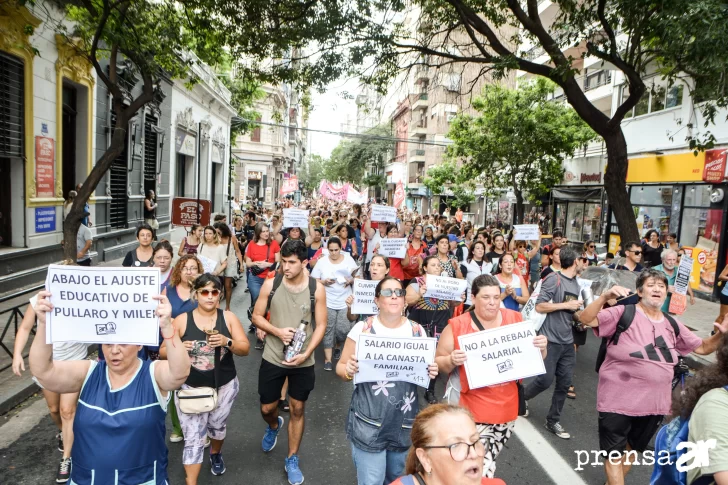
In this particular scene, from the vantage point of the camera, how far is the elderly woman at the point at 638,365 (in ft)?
12.5

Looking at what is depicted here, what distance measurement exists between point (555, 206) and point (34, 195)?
21.3m

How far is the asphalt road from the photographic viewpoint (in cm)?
436

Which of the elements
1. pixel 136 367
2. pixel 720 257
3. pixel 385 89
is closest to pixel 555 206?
pixel 720 257

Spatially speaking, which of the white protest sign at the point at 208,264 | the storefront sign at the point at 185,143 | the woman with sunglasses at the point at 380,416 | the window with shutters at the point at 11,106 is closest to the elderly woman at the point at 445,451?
the woman with sunglasses at the point at 380,416

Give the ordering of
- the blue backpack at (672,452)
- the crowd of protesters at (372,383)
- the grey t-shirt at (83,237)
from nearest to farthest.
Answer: the blue backpack at (672,452) → the crowd of protesters at (372,383) → the grey t-shirt at (83,237)

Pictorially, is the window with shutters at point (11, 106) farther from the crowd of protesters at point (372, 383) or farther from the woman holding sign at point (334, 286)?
the woman holding sign at point (334, 286)

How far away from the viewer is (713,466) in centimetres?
210

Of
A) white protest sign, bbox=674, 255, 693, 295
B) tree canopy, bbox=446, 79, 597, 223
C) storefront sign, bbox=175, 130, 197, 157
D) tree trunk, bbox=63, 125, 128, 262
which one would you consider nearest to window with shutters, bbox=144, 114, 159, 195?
storefront sign, bbox=175, 130, 197, 157

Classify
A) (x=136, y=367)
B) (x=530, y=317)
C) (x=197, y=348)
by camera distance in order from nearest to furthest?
(x=136, y=367) → (x=197, y=348) → (x=530, y=317)

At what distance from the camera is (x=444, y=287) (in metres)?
6.35

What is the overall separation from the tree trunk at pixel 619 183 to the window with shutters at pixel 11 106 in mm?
11679

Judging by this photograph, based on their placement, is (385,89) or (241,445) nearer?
(241,445)

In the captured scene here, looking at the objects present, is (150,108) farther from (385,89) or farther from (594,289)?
(594,289)

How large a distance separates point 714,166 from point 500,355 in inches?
531
